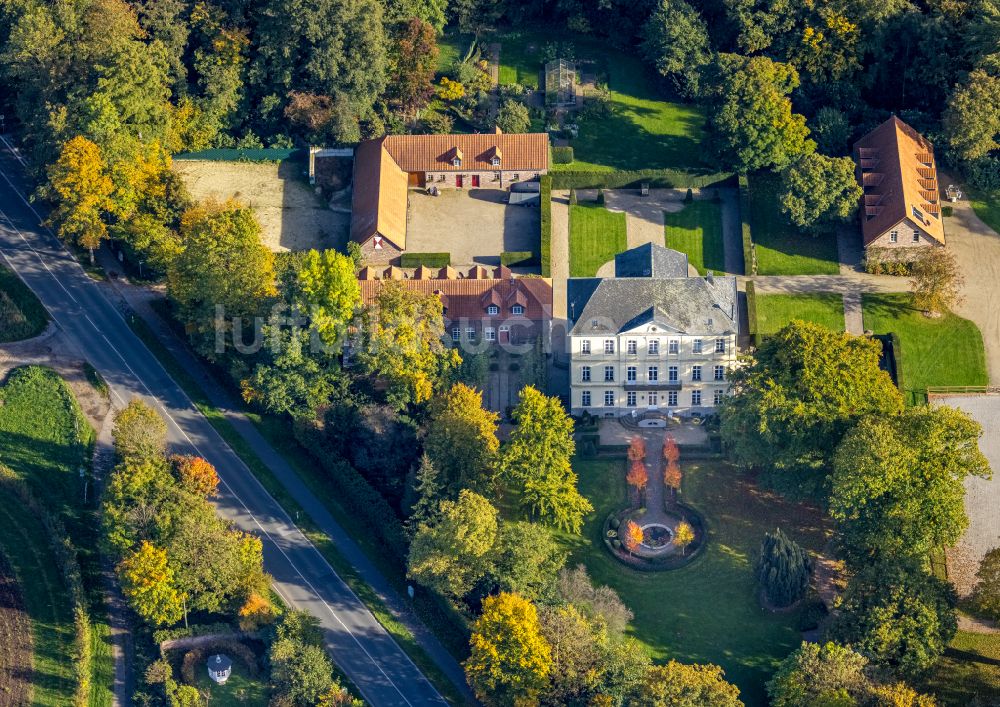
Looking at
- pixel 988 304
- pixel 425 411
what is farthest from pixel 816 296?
pixel 425 411

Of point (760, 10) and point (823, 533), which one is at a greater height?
point (760, 10)

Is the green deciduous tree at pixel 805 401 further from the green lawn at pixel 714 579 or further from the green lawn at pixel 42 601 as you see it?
the green lawn at pixel 42 601

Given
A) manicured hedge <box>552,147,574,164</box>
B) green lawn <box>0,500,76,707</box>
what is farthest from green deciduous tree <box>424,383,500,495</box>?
manicured hedge <box>552,147,574,164</box>

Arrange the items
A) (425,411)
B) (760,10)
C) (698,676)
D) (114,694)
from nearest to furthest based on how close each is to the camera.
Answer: (698,676) → (114,694) → (425,411) → (760,10)

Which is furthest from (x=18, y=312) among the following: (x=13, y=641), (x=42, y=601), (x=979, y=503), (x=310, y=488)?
(x=979, y=503)

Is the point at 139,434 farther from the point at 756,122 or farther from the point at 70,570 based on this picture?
the point at 756,122

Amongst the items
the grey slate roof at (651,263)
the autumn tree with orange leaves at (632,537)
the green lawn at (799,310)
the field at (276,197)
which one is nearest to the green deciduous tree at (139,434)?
the field at (276,197)

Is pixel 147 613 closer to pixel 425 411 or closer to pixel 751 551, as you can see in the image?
pixel 425 411
